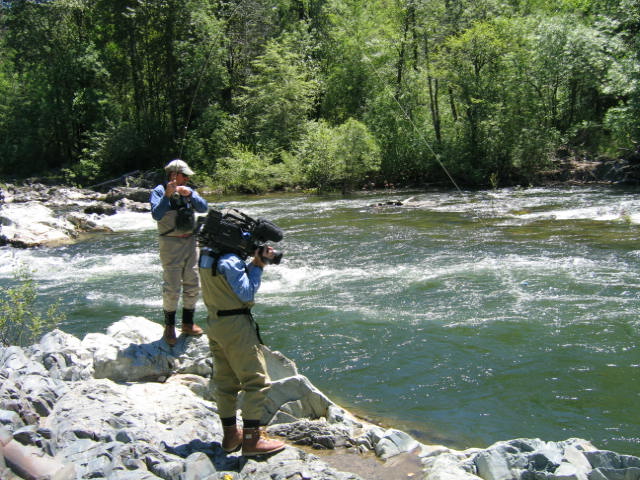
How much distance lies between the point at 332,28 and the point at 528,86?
16037 mm

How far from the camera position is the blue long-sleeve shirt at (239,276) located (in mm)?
3904

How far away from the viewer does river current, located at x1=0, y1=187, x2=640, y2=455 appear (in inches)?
210

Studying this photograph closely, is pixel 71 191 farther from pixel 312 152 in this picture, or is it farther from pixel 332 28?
pixel 332 28

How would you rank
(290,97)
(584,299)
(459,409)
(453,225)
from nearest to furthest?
(459,409) → (584,299) → (453,225) → (290,97)

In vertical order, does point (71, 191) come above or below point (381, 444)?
above

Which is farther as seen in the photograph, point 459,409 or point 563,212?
point 563,212

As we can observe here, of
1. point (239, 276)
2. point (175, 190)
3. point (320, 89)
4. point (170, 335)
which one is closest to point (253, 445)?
point (239, 276)

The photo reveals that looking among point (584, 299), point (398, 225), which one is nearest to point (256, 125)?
point (398, 225)

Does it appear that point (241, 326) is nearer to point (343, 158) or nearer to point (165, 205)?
Answer: point (165, 205)

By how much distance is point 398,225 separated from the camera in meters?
15.2

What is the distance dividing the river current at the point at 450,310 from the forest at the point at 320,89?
28.5 ft

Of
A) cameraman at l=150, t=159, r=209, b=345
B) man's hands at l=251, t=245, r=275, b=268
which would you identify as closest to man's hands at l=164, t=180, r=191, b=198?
cameraman at l=150, t=159, r=209, b=345

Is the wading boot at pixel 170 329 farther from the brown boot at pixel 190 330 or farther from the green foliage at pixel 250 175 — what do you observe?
the green foliage at pixel 250 175

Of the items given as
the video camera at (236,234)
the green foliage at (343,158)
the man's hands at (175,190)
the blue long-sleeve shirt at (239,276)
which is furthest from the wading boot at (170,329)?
the green foliage at (343,158)
